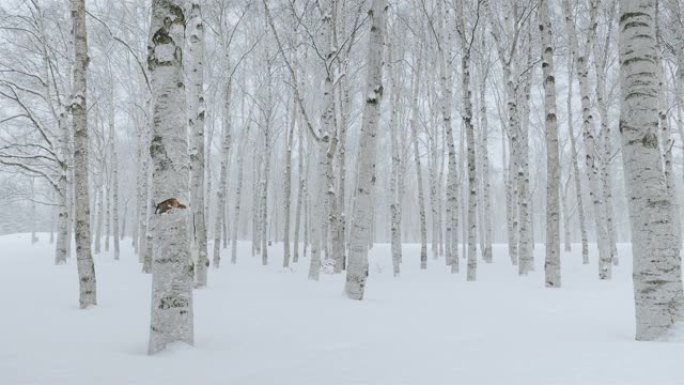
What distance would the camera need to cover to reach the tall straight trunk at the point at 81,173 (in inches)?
212

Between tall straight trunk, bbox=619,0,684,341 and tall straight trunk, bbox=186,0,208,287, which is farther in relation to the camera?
tall straight trunk, bbox=186,0,208,287

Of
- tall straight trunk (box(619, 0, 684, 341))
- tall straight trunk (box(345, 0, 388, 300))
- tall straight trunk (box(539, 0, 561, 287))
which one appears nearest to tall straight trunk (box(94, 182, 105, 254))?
tall straight trunk (box(345, 0, 388, 300))

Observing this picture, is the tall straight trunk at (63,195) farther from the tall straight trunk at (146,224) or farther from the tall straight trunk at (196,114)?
the tall straight trunk at (196,114)

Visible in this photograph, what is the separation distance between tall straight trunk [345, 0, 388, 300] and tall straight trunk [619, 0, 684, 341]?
3.41 metres

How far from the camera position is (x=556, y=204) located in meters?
8.70

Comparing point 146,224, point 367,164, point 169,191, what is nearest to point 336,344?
point 169,191

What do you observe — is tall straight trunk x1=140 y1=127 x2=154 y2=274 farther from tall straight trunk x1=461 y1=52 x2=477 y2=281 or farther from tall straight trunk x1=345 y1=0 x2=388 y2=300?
tall straight trunk x1=461 y1=52 x2=477 y2=281

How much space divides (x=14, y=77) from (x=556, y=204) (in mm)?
18672

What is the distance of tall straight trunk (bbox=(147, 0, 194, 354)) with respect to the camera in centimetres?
322

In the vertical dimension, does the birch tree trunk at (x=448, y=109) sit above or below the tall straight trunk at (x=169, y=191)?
above

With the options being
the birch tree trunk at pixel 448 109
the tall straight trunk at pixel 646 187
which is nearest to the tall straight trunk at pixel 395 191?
the birch tree trunk at pixel 448 109

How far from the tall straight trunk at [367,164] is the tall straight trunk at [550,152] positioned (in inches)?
149

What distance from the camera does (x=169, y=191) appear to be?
3.28 m

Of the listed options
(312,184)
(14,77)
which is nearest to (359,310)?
(14,77)
